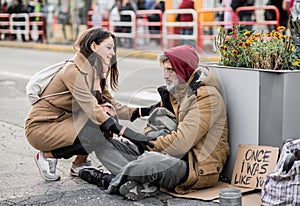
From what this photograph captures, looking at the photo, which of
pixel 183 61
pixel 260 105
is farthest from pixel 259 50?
pixel 183 61

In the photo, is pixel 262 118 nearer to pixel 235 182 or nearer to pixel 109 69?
pixel 235 182

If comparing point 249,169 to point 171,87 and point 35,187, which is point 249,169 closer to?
point 171,87

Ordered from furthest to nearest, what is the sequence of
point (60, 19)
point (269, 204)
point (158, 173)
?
point (60, 19)
point (158, 173)
point (269, 204)

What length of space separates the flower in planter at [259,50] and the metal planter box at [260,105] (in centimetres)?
16

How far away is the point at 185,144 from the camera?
4480mm

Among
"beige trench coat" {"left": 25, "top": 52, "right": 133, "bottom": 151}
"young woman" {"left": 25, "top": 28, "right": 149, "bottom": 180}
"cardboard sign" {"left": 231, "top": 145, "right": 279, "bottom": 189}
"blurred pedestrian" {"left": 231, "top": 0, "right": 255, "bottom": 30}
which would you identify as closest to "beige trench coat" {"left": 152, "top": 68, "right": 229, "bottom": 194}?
"cardboard sign" {"left": 231, "top": 145, "right": 279, "bottom": 189}

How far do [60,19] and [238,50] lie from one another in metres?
19.5

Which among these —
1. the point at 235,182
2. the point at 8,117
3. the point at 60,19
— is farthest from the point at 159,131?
the point at 60,19

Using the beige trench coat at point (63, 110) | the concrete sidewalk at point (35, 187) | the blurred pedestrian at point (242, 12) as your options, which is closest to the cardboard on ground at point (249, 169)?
the concrete sidewalk at point (35, 187)

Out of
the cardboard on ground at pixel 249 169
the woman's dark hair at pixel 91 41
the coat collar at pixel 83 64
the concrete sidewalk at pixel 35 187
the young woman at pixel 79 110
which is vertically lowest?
the concrete sidewalk at pixel 35 187

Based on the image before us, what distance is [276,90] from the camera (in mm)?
4473

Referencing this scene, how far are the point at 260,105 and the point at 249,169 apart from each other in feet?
1.57

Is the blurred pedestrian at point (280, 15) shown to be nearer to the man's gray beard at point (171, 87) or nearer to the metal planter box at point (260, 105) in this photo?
the metal planter box at point (260, 105)

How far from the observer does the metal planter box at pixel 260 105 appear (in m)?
4.46
